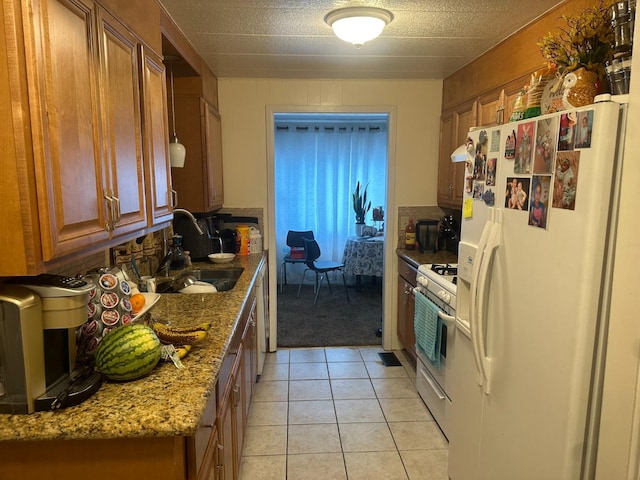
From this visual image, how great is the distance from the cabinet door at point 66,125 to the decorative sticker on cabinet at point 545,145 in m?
1.32

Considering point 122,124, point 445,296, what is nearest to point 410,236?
point 445,296

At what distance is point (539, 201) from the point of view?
133 cm

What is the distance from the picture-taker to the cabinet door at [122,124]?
1.31 metres

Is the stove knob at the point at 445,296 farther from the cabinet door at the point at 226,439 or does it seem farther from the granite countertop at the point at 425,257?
the cabinet door at the point at 226,439

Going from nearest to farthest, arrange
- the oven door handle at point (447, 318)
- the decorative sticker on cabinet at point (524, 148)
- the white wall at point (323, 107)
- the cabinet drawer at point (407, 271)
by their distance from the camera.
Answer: the decorative sticker on cabinet at point (524, 148) < the oven door handle at point (447, 318) < the cabinet drawer at point (407, 271) < the white wall at point (323, 107)

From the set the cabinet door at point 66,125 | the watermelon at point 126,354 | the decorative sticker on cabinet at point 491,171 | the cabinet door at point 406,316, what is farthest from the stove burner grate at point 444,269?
the cabinet door at point 66,125

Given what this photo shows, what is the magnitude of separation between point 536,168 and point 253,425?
2.14 m

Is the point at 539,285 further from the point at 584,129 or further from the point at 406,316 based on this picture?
the point at 406,316

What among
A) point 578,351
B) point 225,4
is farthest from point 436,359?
point 225,4

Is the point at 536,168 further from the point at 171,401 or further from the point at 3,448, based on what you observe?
the point at 3,448

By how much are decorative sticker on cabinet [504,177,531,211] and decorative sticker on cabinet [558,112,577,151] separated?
0.57 feet

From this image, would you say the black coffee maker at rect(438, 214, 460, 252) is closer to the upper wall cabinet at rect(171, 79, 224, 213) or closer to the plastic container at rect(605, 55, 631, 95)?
the upper wall cabinet at rect(171, 79, 224, 213)

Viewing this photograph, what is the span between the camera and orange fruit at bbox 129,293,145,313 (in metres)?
1.65

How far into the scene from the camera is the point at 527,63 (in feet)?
7.42
